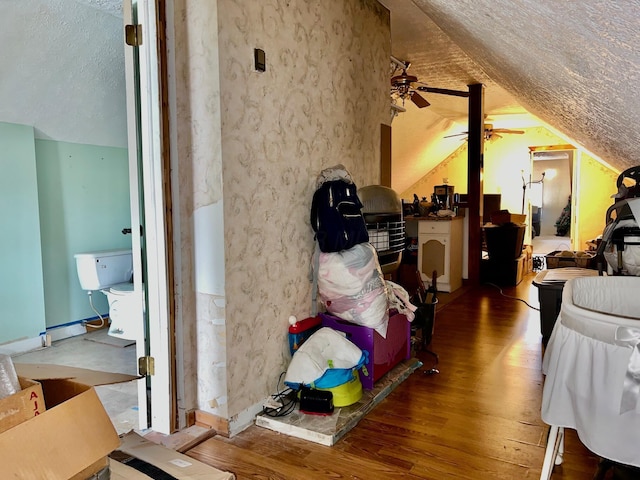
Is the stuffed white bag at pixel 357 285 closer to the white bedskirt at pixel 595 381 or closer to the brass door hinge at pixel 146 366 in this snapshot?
the brass door hinge at pixel 146 366

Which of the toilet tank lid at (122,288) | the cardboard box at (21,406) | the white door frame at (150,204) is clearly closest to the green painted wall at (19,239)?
the toilet tank lid at (122,288)

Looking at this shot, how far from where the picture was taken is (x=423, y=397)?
2447 mm

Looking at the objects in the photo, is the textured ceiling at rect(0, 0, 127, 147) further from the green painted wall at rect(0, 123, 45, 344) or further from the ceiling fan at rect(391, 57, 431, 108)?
the ceiling fan at rect(391, 57, 431, 108)

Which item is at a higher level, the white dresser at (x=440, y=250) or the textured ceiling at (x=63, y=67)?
the textured ceiling at (x=63, y=67)

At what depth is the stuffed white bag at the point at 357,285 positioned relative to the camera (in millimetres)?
2457

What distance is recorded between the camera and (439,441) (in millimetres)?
1999

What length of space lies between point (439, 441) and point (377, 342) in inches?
25.1

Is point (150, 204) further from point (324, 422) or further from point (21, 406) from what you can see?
point (324, 422)

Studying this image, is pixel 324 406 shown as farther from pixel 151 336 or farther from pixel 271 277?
pixel 151 336

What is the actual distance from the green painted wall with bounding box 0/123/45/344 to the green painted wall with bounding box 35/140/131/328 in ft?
0.48

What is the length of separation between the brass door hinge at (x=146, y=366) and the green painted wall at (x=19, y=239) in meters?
1.74

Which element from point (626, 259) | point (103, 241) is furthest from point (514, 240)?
point (103, 241)

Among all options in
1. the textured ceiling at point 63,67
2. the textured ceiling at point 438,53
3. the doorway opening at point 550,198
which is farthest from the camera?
the doorway opening at point 550,198

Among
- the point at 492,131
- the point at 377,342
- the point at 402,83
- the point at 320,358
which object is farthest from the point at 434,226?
the point at 320,358
